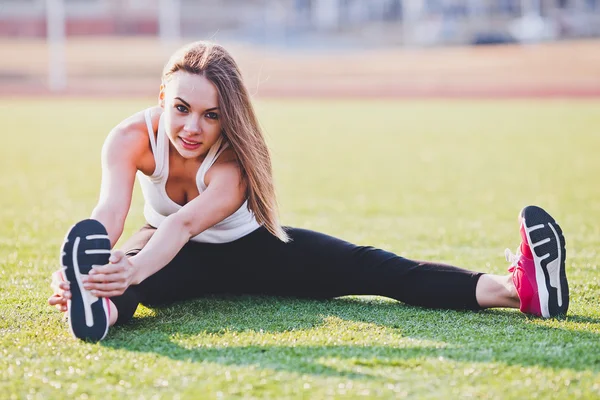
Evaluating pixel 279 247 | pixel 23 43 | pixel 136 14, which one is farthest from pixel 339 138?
pixel 136 14

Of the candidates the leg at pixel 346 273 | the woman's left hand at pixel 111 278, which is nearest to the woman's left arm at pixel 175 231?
the woman's left hand at pixel 111 278

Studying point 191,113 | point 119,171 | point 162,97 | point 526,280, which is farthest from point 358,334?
point 162,97

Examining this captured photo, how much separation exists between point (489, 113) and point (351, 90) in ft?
29.1

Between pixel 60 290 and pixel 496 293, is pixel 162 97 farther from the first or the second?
pixel 496 293

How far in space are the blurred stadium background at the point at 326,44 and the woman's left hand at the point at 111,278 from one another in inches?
905

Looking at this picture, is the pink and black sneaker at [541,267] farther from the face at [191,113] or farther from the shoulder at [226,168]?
the face at [191,113]

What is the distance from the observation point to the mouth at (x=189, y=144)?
11.8 feet

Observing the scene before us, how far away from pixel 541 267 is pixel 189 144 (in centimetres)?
162

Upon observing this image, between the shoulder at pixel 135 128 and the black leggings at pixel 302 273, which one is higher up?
the shoulder at pixel 135 128

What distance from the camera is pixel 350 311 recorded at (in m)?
3.91

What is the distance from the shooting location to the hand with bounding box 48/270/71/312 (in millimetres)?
3211

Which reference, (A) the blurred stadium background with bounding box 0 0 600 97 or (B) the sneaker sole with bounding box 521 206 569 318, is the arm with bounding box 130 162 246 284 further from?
(A) the blurred stadium background with bounding box 0 0 600 97

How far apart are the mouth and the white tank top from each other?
0.46ft

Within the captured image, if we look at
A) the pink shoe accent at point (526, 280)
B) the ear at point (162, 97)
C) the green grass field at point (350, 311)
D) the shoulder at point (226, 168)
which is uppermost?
the ear at point (162, 97)
